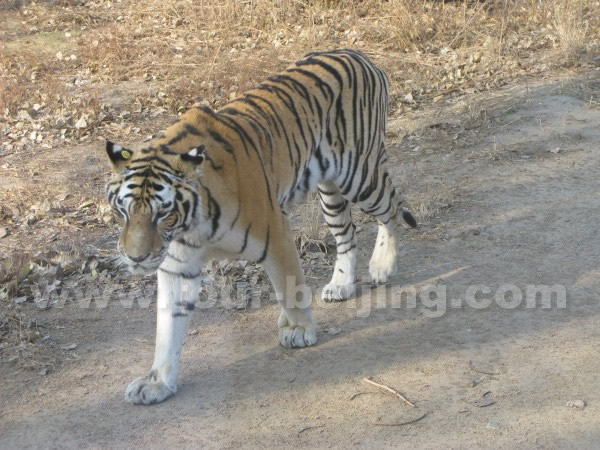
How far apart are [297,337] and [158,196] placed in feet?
4.38

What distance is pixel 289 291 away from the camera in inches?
179

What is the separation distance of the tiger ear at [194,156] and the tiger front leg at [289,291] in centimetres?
67

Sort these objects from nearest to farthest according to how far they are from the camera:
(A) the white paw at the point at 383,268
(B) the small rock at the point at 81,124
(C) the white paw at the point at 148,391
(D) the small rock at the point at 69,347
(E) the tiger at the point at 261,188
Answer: (E) the tiger at the point at 261,188, (C) the white paw at the point at 148,391, (D) the small rock at the point at 69,347, (A) the white paw at the point at 383,268, (B) the small rock at the point at 81,124

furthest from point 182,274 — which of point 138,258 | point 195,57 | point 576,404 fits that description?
point 195,57

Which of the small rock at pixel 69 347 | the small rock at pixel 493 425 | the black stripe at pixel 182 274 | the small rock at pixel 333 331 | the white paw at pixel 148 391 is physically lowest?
the small rock at pixel 493 425

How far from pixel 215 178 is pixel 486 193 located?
3.14 metres

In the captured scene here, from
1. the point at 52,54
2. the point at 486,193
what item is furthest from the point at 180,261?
the point at 52,54

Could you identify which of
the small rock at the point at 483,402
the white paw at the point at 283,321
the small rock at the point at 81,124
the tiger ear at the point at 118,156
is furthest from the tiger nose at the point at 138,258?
the small rock at the point at 81,124

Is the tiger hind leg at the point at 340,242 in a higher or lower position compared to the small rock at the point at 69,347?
higher

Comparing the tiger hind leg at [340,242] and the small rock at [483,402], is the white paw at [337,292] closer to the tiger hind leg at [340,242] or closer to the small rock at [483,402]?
the tiger hind leg at [340,242]

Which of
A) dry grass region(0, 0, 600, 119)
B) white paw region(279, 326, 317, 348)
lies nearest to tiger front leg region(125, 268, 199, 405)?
white paw region(279, 326, 317, 348)

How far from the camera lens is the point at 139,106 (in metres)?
8.57

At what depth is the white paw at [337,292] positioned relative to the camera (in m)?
5.35

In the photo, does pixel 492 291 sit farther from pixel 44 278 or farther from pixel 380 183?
pixel 44 278
